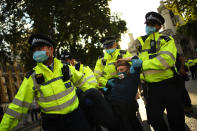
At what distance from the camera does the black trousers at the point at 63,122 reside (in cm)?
243

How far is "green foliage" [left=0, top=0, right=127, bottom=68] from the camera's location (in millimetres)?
11953

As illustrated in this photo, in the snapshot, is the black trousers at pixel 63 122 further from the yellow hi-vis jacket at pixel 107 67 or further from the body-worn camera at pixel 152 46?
the yellow hi-vis jacket at pixel 107 67

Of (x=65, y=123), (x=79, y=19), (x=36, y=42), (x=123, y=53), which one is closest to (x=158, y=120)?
(x=65, y=123)

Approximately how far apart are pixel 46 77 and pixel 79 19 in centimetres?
1108

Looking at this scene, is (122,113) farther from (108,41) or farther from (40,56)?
(108,41)

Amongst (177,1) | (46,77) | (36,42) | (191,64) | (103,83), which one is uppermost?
(177,1)

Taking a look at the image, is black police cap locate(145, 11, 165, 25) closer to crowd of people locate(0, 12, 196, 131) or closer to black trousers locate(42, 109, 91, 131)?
crowd of people locate(0, 12, 196, 131)

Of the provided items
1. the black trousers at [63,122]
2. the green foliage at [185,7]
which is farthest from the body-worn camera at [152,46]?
the green foliage at [185,7]

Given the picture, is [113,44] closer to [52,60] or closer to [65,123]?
[52,60]

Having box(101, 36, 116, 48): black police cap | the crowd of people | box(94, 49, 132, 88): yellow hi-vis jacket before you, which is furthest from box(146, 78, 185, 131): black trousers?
box(101, 36, 116, 48): black police cap

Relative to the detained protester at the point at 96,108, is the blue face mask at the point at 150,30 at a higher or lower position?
higher

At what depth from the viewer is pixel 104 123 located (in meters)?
2.52

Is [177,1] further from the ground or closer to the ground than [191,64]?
further from the ground

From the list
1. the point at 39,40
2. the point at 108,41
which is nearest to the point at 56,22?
the point at 108,41
